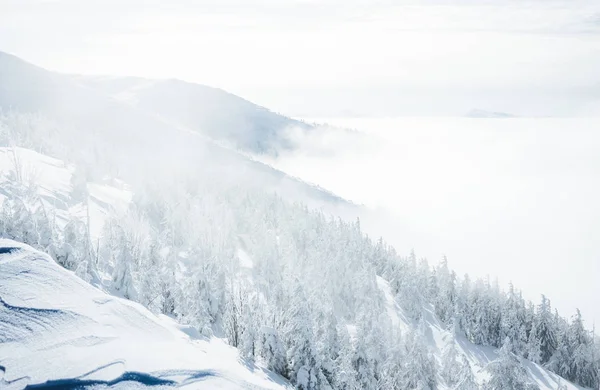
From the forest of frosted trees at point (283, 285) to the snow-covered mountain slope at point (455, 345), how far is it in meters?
2.09

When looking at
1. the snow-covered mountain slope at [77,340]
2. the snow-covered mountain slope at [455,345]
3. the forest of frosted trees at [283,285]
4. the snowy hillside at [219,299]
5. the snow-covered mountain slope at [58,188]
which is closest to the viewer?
the snow-covered mountain slope at [77,340]

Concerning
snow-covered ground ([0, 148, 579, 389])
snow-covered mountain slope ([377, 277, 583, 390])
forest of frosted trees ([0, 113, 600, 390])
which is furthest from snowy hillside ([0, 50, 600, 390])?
snow-covered mountain slope ([377, 277, 583, 390])

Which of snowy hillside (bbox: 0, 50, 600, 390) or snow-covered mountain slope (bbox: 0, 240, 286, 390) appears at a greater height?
snow-covered mountain slope (bbox: 0, 240, 286, 390)

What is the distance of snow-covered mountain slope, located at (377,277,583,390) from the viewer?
81.1 meters

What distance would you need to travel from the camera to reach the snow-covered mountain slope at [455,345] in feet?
266

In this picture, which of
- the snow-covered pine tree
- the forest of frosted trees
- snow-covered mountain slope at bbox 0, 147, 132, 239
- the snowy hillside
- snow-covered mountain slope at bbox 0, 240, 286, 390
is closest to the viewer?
snow-covered mountain slope at bbox 0, 240, 286, 390

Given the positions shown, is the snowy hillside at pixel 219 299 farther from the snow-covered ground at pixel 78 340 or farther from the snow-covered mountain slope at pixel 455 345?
the snow-covered mountain slope at pixel 455 345

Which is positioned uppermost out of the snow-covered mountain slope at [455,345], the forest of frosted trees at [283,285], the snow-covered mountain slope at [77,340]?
the snow-covered mountain slope at [77,340]

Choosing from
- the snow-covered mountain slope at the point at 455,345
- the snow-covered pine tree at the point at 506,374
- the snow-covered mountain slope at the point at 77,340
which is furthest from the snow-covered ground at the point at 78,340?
the snow-covered mountain slope at the point at 455,345

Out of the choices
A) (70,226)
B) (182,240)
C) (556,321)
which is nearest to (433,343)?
(556,321)

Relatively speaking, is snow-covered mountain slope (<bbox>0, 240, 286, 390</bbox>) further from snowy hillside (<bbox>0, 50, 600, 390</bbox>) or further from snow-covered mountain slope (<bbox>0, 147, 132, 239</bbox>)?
snow-covered mountain slope (<bbox>0, 147, 132, 239</bbox>)

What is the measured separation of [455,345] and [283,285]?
159ft

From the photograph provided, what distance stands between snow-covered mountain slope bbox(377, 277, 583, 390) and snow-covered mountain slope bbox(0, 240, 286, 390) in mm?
68734

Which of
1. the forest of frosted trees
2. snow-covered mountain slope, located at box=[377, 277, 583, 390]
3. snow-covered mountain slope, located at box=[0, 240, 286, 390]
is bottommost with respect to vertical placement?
snow-covered mountain slope, located at box=[377, 277, 583, 390]
